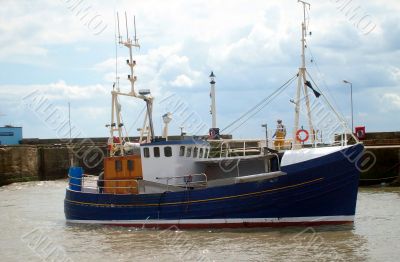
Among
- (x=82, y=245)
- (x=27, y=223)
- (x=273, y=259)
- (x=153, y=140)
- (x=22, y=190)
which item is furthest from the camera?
(x=22, y=190)

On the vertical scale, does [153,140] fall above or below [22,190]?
above

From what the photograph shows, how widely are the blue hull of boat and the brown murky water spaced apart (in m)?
0.38

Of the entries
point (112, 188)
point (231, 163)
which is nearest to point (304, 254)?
point (231, 163)

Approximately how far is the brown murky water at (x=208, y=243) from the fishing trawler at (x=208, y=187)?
1.49 feet

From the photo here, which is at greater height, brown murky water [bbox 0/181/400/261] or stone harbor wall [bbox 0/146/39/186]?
stone harbor wall [bbox 0/146/39/186]

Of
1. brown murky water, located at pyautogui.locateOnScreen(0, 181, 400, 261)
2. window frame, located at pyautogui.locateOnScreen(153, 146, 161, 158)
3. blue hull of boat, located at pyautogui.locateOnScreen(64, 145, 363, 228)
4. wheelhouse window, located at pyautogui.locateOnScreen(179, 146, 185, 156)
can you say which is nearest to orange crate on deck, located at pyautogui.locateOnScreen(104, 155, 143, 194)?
window frame, located at pyautogui.locateOnScreen(153, 146, 161, 158)

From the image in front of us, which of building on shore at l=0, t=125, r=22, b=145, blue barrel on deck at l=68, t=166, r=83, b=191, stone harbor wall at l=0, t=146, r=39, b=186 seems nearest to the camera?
blue barrel on deck at l=68, t=166, r=83, b=191

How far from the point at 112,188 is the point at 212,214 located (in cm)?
470

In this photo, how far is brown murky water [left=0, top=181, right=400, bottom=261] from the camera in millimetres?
16906

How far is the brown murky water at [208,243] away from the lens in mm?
16906

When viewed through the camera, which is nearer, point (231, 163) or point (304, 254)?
point (304, 254)

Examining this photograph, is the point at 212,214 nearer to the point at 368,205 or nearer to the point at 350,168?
the point at 350,168

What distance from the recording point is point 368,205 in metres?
26.6

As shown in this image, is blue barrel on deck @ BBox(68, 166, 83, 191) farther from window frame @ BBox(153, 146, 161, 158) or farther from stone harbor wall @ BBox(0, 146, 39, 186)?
stone harbor wall @ BBox(0, 146, 39, 186)
